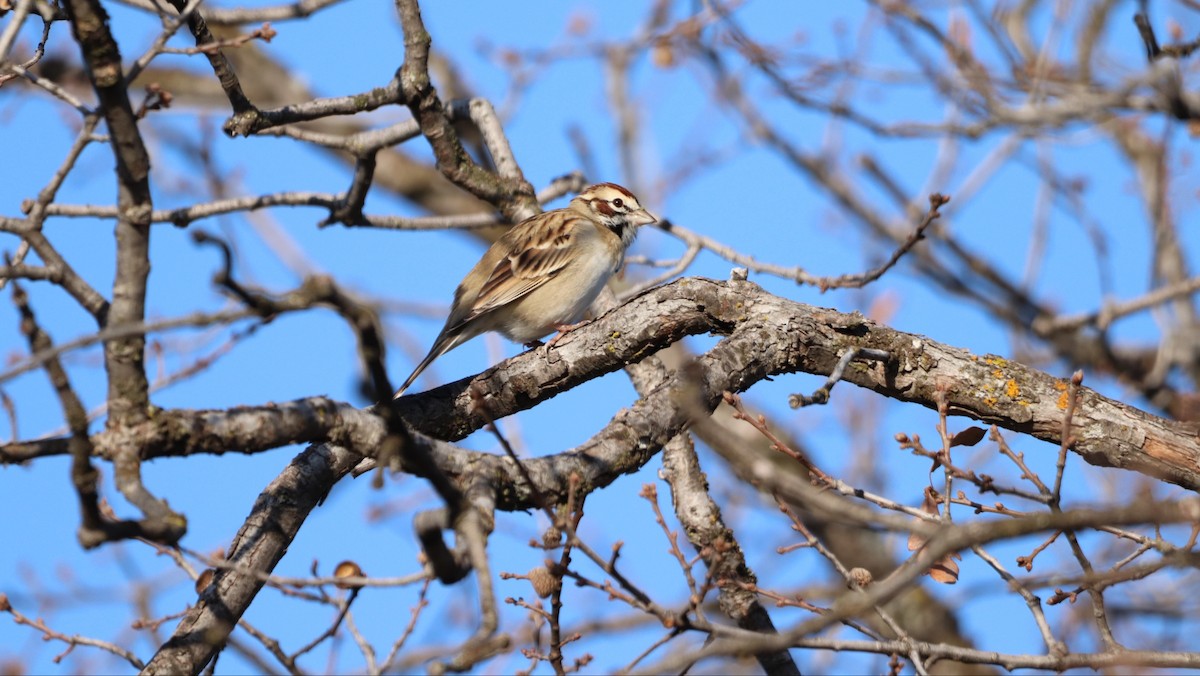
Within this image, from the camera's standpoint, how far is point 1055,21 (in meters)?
10.2

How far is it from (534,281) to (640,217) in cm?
130

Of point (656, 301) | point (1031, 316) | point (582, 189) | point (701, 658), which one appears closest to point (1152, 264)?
point (1031, 316)

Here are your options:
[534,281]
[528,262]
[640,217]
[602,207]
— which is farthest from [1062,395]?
[602,207]

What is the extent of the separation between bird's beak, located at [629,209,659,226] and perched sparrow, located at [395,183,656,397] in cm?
6

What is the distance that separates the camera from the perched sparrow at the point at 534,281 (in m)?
6.91

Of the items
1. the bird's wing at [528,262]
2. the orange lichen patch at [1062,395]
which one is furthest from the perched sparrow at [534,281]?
the orange lichen patch at [1062,395]

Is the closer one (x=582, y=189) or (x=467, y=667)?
(x=467, y=667)

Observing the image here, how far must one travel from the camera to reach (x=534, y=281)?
6.96m

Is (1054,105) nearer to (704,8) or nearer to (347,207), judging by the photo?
(704,8)

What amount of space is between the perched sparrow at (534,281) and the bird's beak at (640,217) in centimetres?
6

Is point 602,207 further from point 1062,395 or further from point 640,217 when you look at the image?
point 1062,395

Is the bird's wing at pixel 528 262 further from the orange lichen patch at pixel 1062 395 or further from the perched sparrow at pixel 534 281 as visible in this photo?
the orange lichen patch at pixel 1062 395

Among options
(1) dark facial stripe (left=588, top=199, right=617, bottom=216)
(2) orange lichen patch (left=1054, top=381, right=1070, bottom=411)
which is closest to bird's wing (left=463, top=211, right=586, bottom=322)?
(1) dark facial stripe (left=588, top=199, right=617, bottom=216)

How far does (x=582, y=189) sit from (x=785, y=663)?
372 centimetres
